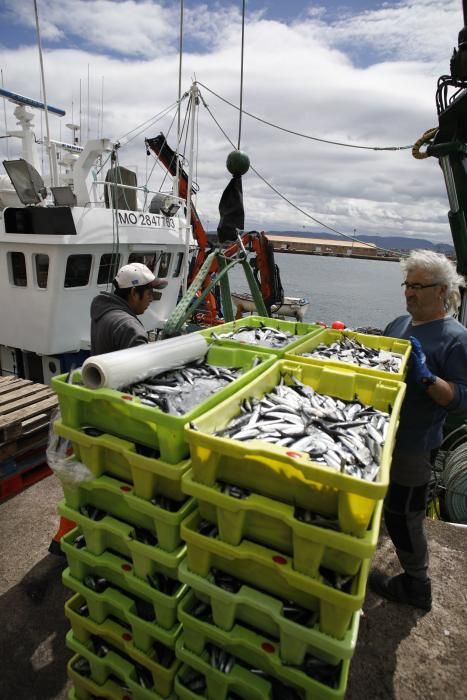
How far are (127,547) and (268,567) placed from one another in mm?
864

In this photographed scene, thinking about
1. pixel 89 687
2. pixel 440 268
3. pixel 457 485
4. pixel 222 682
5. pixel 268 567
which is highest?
pixel 440 268

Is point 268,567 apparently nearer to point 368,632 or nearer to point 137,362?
point 137,362

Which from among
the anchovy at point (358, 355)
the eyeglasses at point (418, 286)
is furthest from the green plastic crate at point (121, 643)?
the eyeglasses at point (418, 286)

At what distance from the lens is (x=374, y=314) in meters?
29.9

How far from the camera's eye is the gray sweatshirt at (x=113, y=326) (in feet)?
11.1

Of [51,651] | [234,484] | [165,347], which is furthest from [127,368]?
[51,651]

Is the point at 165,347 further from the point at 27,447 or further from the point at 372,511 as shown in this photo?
the point at 27,447

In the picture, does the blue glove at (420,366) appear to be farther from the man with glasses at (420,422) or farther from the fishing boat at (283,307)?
the fishing boat at (283,307)

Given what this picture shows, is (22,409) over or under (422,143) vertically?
under

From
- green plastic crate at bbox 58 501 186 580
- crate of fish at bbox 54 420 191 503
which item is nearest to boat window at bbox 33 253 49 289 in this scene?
crate of fish at bbox 54 420 191 503

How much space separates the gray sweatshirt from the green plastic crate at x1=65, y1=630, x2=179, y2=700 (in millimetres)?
2119

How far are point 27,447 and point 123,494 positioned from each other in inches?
130

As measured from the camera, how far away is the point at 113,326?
11.3ft

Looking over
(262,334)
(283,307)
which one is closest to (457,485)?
(262,334)
